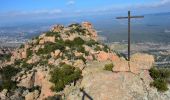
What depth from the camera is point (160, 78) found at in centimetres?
2720

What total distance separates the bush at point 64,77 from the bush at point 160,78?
19.0 feet

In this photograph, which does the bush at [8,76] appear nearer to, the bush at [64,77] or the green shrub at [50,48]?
the green shrub at [50,48]

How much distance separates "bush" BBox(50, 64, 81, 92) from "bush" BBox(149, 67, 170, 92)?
579 cm

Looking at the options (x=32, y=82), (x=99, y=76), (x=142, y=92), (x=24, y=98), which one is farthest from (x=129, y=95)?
(x=32, y=82)

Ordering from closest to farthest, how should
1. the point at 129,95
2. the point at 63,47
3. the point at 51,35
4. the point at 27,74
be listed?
the point at 129,95 → the point at 27,74 → the point at 63,47 → the point at 51,35

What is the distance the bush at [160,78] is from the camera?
2628 centimetres

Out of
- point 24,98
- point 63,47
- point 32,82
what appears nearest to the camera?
point 24,98

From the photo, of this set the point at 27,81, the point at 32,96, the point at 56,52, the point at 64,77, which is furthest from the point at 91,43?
the point at 64,77

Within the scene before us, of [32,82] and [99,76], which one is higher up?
[99,76]

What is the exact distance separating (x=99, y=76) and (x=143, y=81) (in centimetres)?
323

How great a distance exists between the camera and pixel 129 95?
2472cm

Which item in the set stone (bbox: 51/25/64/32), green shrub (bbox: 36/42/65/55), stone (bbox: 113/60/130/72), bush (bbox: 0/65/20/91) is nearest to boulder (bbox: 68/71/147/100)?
stone (bbox: 113/60/130/72)

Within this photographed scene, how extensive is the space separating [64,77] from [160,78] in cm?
793

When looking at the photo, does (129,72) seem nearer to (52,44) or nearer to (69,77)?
(69,77)
